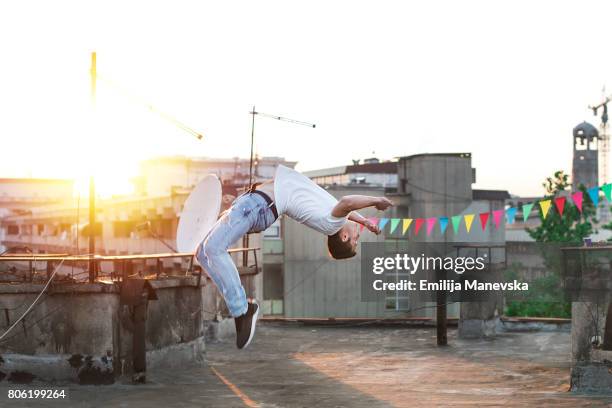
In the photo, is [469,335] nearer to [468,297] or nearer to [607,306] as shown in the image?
[468,297]

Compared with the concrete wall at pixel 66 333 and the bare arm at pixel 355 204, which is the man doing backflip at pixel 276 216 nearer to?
the bare arm at pixel 355 204

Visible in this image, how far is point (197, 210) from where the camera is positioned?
13.7m

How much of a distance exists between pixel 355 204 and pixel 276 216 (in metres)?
0.93

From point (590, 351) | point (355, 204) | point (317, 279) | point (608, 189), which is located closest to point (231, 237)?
point (355, 204)

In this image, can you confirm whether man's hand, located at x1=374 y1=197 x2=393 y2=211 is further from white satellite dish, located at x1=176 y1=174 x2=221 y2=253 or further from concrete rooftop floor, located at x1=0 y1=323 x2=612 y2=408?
concrete rooftop floor, located at x1=0 y1=323 x2=612 y2=408

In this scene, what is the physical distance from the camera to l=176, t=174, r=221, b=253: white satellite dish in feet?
42.5

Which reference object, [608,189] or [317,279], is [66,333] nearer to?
[608,189]

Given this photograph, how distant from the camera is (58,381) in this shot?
25.2 metres

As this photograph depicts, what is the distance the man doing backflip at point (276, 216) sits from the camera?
920cm

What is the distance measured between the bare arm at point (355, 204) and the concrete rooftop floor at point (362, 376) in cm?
1388

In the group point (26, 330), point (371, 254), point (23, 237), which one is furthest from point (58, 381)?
point (23, 237)

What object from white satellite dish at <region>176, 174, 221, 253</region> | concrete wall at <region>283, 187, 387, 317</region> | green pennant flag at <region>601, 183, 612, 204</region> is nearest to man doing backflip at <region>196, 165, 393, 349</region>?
white satellite dish at <region>176, 174, 221, 253</region>


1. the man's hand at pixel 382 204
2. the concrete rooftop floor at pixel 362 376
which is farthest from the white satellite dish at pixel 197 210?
the concrete rooftop floor at pixel 362 376

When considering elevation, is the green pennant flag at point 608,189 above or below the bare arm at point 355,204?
above
